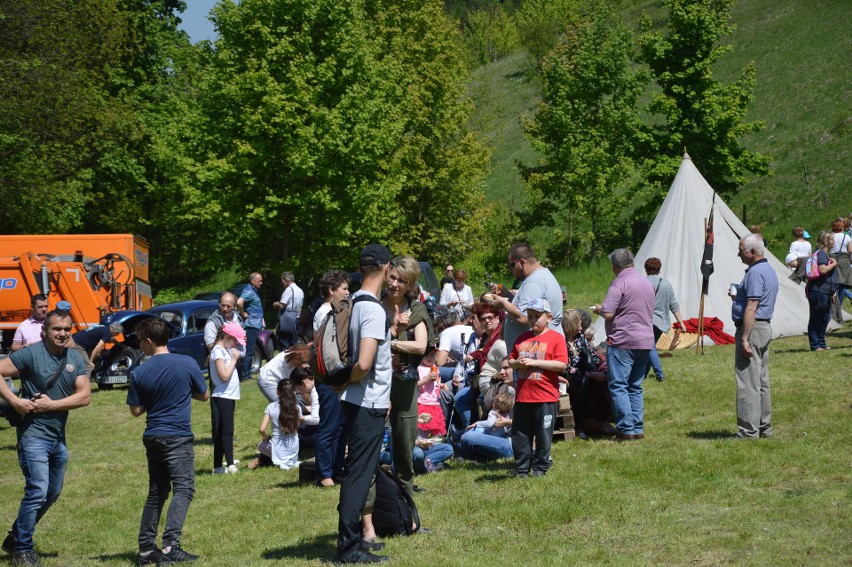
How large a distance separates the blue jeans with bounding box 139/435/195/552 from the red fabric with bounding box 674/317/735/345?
39.5ft

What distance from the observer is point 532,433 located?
8.68 m

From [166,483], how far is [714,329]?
12722mm

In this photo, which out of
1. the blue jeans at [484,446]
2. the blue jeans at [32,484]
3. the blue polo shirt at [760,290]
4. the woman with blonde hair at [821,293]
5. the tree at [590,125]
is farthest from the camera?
the tree at [590,125]

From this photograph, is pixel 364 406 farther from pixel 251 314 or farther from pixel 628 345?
pixel 251 314

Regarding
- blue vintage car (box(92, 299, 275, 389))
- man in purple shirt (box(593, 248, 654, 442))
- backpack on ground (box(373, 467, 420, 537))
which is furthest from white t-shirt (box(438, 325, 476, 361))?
blue vintage car (box(92, 299, 275, 389))

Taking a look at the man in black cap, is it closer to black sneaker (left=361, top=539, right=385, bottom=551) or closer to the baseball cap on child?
black sneaker (left=361, top=539, right=385, bottom=551)

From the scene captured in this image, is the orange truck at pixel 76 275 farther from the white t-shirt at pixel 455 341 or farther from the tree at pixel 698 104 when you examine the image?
the tree at pixel 698 104

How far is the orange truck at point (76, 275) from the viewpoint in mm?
21391

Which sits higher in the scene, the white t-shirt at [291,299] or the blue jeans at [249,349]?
the white t-shirt at [291,299]

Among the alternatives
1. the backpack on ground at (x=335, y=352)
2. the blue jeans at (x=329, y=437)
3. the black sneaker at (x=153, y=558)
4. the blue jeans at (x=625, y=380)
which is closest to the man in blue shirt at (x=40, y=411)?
the black sneaker at (x=153, y=558)

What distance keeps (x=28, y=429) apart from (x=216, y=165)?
80.7 feet

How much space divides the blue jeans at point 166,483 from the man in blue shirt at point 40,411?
83cm

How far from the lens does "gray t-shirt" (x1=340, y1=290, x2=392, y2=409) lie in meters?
6.18

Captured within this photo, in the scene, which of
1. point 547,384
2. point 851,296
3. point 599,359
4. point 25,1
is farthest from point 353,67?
point 547,384
